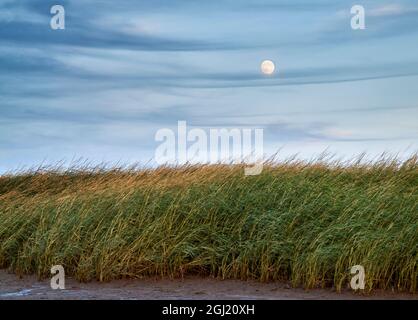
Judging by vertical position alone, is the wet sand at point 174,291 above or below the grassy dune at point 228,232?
below

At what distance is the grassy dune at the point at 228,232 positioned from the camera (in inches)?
359

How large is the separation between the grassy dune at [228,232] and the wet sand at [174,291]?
195 mm

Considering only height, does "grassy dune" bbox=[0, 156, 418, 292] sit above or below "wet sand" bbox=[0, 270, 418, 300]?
above

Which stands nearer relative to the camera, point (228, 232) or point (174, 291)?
point (174, 291)

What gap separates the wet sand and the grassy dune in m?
0.19

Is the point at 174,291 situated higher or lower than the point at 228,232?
lower

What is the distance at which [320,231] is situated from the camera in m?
10.0

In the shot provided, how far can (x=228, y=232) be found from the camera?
33.2 ft

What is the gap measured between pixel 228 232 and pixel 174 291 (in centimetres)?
167

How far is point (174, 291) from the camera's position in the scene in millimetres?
8875

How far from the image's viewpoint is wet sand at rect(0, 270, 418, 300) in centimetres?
852
